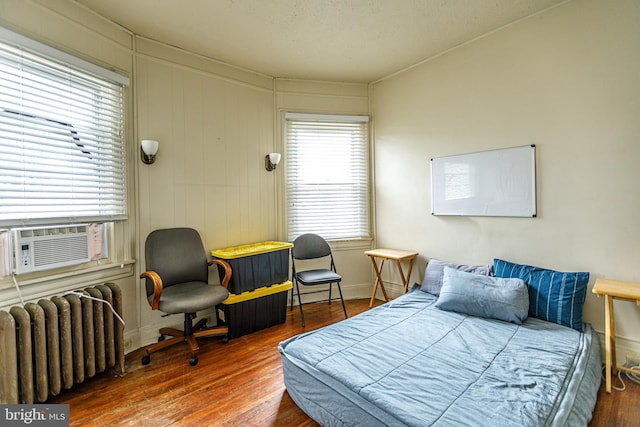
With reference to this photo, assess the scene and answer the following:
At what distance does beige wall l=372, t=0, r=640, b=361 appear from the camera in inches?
85.4

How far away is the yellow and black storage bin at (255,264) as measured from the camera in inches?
112

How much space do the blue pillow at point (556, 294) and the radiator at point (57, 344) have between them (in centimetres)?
320

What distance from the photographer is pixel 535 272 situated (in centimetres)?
246

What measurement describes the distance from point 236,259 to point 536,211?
2.69 metres

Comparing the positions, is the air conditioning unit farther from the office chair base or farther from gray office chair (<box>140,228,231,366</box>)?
the office chair base

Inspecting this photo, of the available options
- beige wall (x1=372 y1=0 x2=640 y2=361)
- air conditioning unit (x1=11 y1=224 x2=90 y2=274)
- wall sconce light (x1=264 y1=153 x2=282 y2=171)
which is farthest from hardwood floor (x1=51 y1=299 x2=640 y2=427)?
wall sconce light (x1=264 y1=153 x2=282 y2=171)

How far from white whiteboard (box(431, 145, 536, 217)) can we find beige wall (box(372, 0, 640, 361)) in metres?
0.07

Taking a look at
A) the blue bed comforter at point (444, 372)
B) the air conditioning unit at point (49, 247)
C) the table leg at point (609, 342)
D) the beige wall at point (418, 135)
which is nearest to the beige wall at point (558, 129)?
the beige wall at point (418, 135)

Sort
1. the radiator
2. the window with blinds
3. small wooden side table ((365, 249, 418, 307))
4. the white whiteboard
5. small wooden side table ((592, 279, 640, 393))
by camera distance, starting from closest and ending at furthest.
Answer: the radiator → small wooden side table ((592, 279, 640, 393)) → the white whiteboard → small wooden side table ((365, 249, 418, 307)) → the window with blinds

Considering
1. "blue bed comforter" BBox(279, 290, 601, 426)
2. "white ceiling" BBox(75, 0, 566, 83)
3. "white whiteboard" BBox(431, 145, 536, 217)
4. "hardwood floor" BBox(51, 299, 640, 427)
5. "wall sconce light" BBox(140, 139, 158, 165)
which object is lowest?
"hardwood floor" BBox(51, 299, 640, 427)

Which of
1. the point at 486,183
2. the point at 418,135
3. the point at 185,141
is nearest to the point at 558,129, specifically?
the point at 486,183

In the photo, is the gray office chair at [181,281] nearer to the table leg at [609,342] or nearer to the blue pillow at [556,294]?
the blue pillow at [556,294]

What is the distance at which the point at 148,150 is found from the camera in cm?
262

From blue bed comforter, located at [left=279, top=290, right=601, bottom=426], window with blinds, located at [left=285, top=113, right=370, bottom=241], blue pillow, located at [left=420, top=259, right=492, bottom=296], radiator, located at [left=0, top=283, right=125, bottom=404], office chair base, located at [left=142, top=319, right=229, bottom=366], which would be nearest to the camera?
blue bed comforter, located at [left=279, top=290, right=601, bottom=426]
